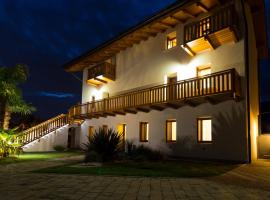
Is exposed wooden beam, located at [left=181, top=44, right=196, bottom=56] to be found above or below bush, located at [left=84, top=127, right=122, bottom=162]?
above

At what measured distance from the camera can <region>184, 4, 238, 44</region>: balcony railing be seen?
13.5m

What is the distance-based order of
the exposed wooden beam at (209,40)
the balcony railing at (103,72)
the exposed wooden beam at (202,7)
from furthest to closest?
the balcony railing at (103,72) → the exposed wooden beam at (202,7) → the exposed wooden beam at (209,40)

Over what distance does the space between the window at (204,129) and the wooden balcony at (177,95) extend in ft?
3.59

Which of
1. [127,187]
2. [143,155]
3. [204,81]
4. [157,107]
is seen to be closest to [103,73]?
[157,107]

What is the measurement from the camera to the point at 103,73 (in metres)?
22.9

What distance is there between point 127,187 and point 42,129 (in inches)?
664

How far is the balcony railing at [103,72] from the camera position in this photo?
22984 millimetres

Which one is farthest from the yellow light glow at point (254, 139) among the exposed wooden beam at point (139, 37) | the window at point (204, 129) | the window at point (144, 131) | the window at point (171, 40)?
the exposed wooden beam at point (139, 37)

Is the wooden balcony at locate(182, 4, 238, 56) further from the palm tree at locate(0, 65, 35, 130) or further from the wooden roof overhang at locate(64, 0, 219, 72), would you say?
the palm tree at locate(0, 65, 35, 130)

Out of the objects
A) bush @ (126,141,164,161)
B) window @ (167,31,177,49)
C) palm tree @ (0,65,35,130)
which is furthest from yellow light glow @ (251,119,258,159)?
palm tree @ (0,65,35,130)

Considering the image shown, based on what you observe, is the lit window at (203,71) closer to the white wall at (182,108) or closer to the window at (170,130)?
the white wall at (182,108)

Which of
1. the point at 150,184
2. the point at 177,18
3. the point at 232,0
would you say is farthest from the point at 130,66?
the point at 150,184

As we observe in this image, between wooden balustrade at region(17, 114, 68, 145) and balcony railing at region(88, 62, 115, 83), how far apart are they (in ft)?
15.7

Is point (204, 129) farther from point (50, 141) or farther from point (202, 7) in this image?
point (50, 141)
